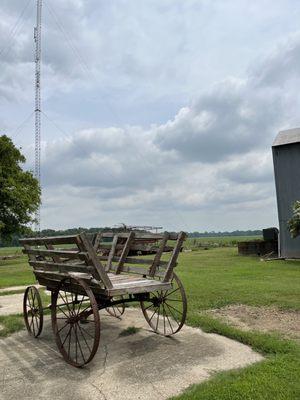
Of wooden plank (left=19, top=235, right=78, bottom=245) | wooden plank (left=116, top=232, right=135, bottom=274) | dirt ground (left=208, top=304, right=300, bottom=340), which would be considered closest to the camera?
wooden plank (left=19, top=235, right=78, bottom=245)

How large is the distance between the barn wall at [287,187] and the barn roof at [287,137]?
8.1 inches

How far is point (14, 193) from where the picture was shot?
29.7 metres

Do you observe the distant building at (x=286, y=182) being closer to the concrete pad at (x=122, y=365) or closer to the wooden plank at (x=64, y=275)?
the concrete pad at (x=122, y=365)

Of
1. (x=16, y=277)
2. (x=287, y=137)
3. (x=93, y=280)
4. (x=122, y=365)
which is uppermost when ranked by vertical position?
(x=287, y=137)

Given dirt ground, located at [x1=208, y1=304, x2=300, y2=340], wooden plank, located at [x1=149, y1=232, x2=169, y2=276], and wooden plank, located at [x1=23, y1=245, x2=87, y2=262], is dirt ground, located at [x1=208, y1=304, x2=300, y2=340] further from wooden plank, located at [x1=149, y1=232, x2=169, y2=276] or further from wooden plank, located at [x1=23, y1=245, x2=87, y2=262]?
wooden plank, located at [x1=23, y1=245, x2=87, y2=262]

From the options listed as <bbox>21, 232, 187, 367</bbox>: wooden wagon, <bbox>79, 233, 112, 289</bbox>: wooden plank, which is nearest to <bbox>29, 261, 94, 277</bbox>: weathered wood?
<bbox>21, 232, 187, 367</bbox>: wooden wagon

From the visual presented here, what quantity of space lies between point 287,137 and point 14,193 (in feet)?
58.1

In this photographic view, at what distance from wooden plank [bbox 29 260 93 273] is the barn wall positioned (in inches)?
701

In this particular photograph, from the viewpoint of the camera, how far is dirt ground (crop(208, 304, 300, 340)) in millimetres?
6850

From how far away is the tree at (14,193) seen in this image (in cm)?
2981

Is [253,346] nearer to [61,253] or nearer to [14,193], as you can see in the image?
[61,253]

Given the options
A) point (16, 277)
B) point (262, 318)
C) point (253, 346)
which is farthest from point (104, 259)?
point (16, 277)

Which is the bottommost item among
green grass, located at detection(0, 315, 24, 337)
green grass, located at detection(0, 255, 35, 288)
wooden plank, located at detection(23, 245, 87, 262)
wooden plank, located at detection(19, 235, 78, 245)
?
green grass, located at detection(0, 315, 24, 337)

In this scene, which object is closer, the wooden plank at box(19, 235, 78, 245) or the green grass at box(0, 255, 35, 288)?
the wooden plank at box(19, 235, 78, 245)
